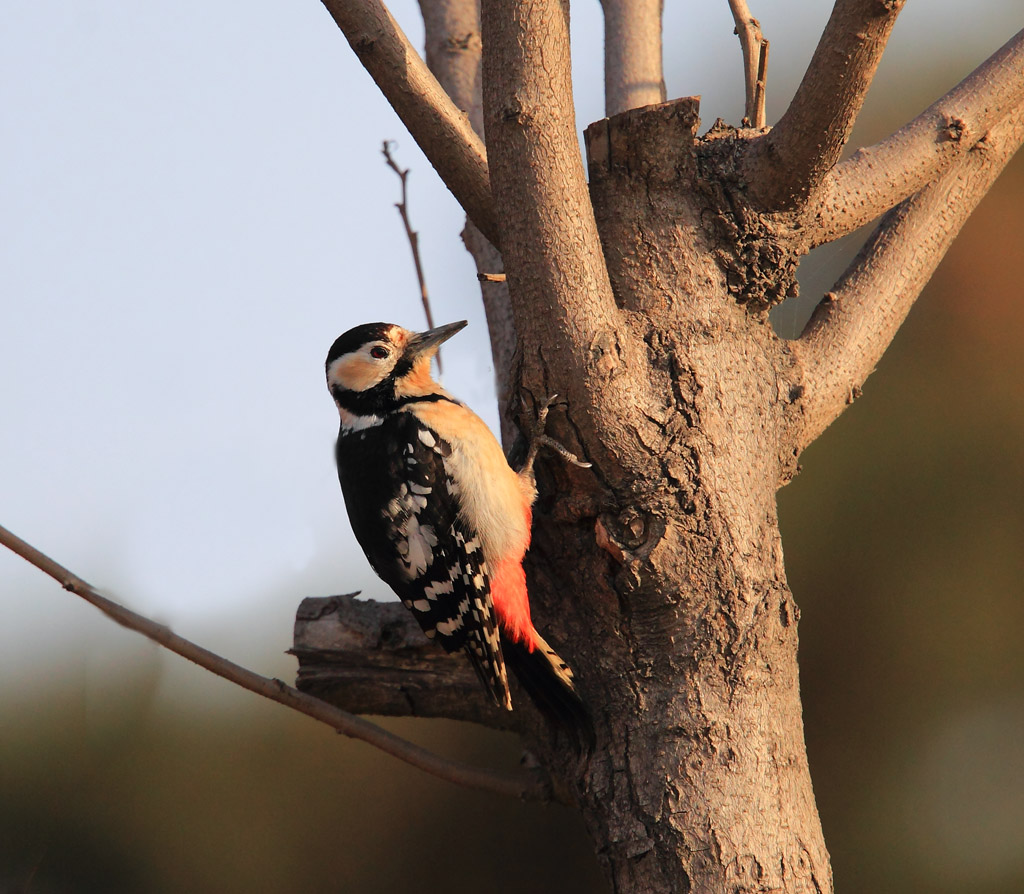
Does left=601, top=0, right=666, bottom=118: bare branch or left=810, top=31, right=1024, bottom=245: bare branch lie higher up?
left=601, top=0, right=666, bottom=118: bare branch

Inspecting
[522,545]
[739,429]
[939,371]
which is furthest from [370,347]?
[939,371]

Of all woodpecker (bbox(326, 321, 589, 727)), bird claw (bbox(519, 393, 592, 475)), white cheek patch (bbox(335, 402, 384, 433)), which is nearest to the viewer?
bird claw (bbox(519, 393, 592, 475))

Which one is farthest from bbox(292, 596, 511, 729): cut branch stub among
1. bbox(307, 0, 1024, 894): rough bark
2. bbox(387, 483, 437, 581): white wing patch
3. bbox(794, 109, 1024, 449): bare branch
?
bbox(794, 109, 1024, 449): bare branch

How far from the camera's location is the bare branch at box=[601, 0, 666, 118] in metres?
3.90

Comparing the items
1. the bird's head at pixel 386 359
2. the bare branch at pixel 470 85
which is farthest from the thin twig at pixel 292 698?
the bare branch at pixel 470 85

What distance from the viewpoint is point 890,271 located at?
10.5 ft

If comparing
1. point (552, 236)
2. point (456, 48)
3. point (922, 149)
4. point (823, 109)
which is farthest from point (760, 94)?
point (456, 48)

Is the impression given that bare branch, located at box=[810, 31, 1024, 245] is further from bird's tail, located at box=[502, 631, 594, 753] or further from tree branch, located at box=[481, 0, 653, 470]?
bird's tail, located at box=[502, 631, 594, 753]

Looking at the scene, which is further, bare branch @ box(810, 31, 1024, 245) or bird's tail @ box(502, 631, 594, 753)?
bare branch @ box(810, 31, 1024, 245)

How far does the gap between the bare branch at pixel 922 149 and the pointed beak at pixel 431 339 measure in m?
1.29

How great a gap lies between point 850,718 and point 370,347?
10.8ft

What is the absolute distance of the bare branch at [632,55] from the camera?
390 cm

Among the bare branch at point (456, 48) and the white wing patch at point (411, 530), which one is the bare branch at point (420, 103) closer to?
the white wing patch at point (411, 530)

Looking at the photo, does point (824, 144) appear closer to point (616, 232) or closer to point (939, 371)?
point (616, 232)
